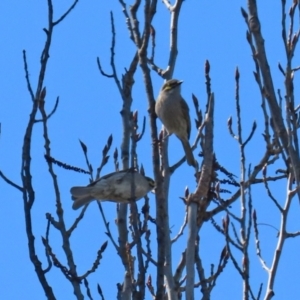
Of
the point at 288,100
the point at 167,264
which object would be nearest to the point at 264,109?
the point at 288,100

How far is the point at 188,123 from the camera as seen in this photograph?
30.5 feet

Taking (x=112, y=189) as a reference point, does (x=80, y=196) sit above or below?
above

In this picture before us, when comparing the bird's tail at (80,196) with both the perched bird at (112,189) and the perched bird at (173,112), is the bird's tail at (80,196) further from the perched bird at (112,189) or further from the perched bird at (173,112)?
the perched bird at (173,112)

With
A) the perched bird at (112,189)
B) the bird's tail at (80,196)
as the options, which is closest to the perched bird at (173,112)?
the perched bird at (112,189)

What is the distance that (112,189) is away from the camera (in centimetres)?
646

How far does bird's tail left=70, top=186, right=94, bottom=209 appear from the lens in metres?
6.70

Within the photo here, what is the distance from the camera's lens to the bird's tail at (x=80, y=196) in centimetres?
670

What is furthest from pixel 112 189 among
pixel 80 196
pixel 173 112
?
pixel 173 112

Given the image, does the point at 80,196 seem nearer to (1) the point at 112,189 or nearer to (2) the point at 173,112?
(1) the point at 112,189

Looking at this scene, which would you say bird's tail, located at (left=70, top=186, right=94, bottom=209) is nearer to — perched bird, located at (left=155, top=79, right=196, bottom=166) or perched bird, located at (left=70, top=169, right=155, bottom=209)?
perched bird, located at (left=70, top=169, right=155, bottom=209)

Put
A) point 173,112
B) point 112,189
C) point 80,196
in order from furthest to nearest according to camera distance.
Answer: point 173,112, point 80,196, point 112,189

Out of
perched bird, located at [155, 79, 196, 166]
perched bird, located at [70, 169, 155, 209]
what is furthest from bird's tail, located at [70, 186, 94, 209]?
perched bird, located at [155, 79, 196, 166]

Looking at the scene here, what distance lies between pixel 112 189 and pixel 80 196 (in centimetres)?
44

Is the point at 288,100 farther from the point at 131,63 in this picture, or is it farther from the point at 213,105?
the point at 131,63
